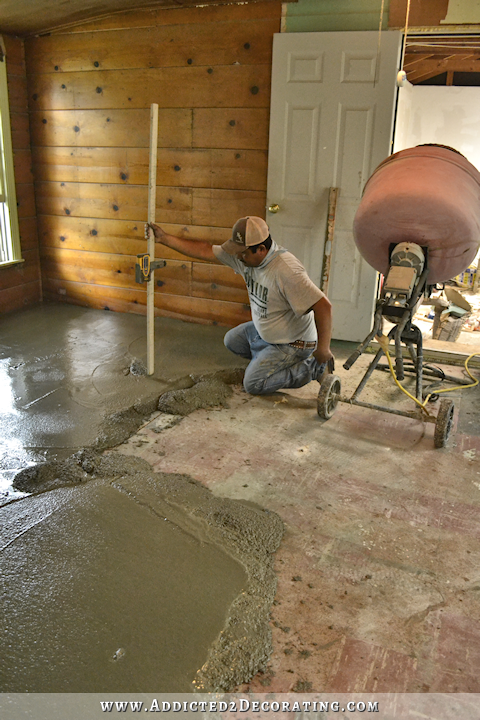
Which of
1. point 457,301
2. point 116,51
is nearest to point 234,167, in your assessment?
point 116,51

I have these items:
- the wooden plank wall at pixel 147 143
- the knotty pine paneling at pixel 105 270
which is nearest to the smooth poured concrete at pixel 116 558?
the knotty pine paneling at pixel 105 270

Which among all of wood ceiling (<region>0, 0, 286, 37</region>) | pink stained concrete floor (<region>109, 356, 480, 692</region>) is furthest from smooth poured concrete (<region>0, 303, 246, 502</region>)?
wood ceiling (<region>0, 0, 286, 37</region>)

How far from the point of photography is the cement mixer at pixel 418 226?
269 cm

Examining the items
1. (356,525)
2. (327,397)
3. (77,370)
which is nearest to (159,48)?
(77,370)

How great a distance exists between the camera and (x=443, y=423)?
9.45 ft

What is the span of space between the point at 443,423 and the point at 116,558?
1777 millimetres

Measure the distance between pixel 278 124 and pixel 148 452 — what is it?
8.93 feet

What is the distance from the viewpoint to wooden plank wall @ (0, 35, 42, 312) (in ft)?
16.1

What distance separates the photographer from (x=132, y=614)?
1781 millimetres

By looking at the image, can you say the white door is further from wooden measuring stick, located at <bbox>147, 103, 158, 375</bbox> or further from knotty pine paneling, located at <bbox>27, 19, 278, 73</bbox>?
wooden measuring stick, located at <bbox>147, 103, 158, 375</bbox>

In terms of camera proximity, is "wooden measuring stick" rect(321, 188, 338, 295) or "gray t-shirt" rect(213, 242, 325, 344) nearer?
"gray t-shirt" rect(213, 242, 325, 344)

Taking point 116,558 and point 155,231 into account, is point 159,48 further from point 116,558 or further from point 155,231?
point 116,558

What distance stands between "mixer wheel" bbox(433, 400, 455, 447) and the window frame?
3.94 meters

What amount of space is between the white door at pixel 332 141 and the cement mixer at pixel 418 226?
1.07 meters
